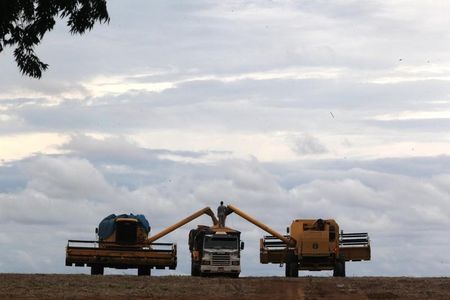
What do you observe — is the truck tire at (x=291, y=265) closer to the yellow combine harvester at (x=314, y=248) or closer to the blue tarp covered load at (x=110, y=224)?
the yellow combine harvester at (x=314, y=248)

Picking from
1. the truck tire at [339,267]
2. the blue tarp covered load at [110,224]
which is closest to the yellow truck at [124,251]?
the blue tarp covered load at [110,224]

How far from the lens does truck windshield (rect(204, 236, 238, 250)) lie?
2133 inches

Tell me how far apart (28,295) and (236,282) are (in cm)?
1384

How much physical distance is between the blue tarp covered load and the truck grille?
27.3 ft

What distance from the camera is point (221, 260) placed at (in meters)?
54.1

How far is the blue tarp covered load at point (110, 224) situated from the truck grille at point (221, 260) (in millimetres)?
8308

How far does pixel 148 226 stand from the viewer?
6166 cm

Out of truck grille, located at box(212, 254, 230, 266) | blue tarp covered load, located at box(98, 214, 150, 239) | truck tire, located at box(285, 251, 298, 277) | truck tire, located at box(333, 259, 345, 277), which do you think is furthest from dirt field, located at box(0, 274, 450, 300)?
blue tarp covered load, located at box(98, 214, 150, 239)

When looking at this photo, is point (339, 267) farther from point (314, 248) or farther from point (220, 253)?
point (220, 253)

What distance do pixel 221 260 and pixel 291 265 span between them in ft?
20.8

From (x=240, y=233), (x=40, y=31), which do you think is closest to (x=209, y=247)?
(x=240, y=233)

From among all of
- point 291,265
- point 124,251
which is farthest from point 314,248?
point 124,251

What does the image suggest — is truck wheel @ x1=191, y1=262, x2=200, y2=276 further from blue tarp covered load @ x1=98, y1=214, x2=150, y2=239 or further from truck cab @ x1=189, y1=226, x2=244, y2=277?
blue tarp covered load @ x1=98, y1=214, x2=150, y2=239

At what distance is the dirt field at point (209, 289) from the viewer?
126 feet
